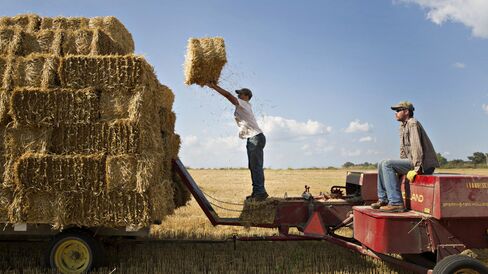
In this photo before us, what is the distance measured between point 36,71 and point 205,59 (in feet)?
7.93

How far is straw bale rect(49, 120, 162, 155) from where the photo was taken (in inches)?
239

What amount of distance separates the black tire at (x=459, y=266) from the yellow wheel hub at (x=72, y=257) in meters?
4.60

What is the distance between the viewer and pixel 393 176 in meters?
6.31

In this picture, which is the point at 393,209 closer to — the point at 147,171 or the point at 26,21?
the point at 147,171

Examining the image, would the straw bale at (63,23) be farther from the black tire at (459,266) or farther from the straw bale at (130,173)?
the black tire at (459,266)

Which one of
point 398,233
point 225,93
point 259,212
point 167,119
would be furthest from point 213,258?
point 398,233

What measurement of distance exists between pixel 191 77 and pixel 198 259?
2954mm

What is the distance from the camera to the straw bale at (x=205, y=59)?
22.4 ft

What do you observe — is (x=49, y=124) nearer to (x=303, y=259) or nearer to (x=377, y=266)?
(x=303, y=259)

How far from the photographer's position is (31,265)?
22.4ft

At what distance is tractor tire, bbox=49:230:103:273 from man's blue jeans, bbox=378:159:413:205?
414 centimetres

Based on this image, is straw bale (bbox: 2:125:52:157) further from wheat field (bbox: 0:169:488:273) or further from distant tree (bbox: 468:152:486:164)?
distant tree (bbox: 468:152:486:164)

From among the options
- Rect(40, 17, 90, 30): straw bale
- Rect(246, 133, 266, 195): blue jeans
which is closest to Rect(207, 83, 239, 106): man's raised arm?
Rect(246, 133, 266, 195): blue jeans

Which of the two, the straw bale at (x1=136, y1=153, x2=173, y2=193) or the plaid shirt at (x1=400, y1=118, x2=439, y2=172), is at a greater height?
the plaid shirt at (x1=400, y1=118, x2=439, y2=172)
